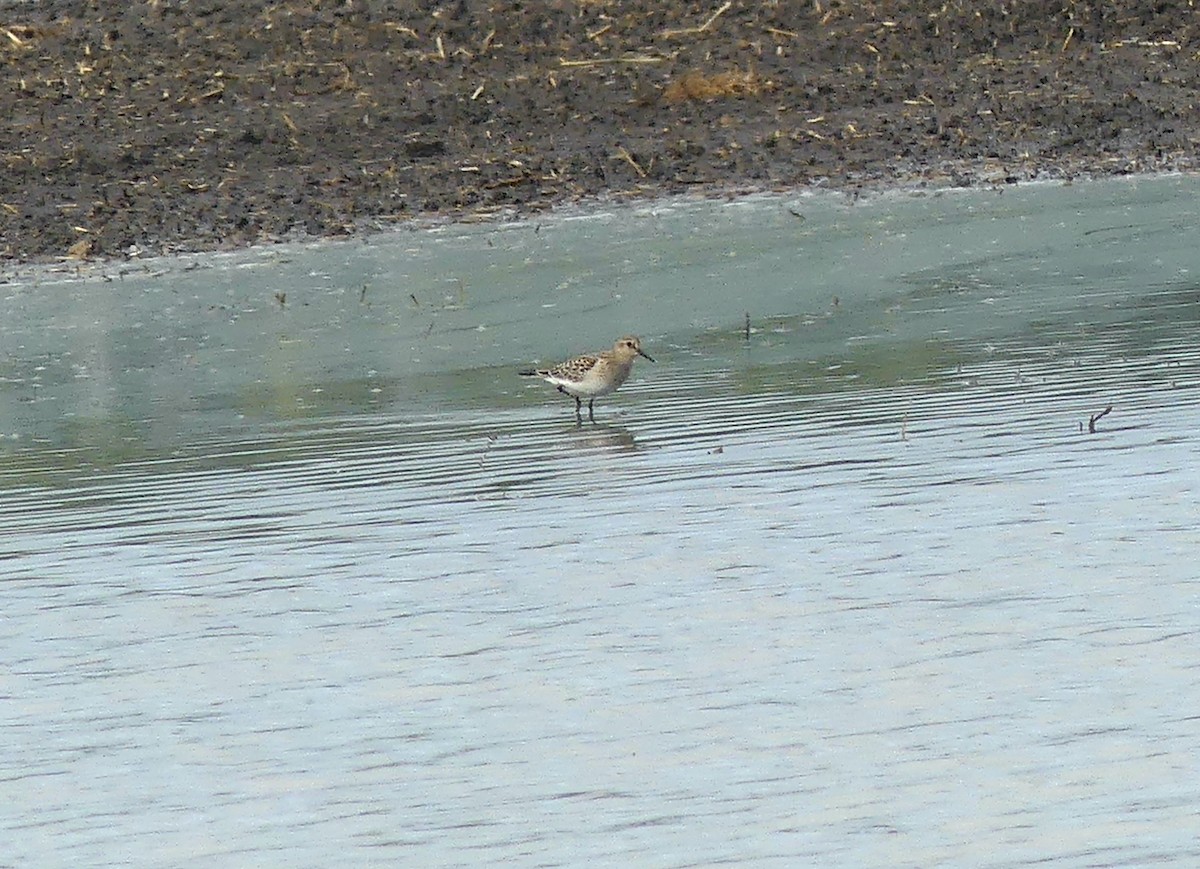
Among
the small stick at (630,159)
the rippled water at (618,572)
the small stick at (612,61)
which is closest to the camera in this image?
the rippled water at (618,572)

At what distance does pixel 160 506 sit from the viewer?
12.1 metres

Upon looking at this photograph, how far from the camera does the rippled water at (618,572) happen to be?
24.4 feet

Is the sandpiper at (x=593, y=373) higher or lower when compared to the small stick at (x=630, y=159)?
lower

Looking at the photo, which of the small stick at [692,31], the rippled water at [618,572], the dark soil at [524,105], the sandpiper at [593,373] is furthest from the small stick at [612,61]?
the sandpiper at [593,373]

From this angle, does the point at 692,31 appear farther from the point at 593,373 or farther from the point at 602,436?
the point at 602,436

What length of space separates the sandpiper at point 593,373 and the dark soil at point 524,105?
24.1 feet

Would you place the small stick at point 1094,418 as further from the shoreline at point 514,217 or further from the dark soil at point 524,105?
the dark soil at point 524,105

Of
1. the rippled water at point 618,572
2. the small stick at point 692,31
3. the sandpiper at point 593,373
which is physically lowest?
the rippled water at point 618,572

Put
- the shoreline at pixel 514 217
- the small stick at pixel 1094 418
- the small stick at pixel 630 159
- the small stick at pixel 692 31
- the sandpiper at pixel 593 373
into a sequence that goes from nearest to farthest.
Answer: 1. the small stick at pixel 1094 418
2. the sandpiper at pixel 593 373
3. the shoreline at pixel 514 217
4. the small stick at pixel 630 159
5. the small stick at pixel 692 31

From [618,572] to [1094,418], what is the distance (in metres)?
3.28

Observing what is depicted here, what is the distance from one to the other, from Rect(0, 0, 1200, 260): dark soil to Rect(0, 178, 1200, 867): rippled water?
4010mm

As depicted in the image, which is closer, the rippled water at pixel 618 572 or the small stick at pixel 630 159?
the rippled water at pixel 618 572

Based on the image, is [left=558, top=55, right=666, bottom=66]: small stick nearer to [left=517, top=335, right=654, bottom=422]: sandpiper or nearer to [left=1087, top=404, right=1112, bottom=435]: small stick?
[left=517, top=335, right=654, bottom=422]: sandpiper

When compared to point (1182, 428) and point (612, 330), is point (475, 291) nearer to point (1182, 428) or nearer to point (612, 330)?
point (612, 330)
